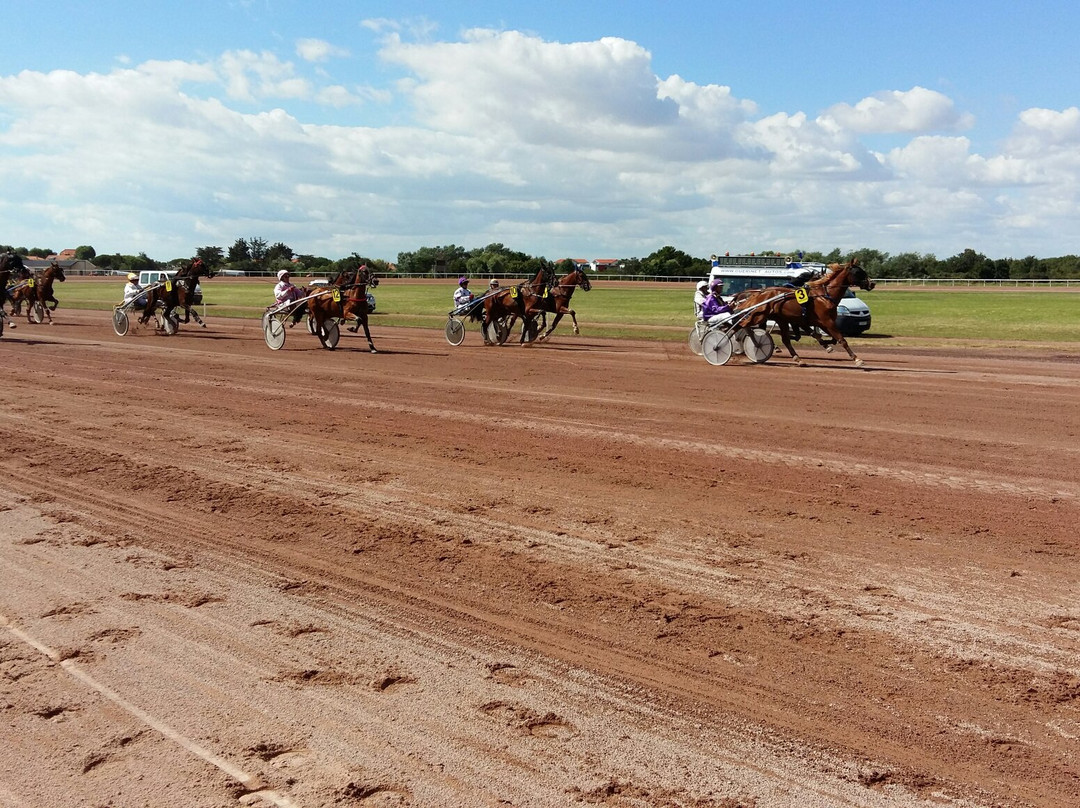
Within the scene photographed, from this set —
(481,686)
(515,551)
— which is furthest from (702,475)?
(481,686)

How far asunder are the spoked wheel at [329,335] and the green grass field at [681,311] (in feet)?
26.6

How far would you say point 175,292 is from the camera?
24.4 metres

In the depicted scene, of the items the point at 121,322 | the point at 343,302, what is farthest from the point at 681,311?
the point at 121,322

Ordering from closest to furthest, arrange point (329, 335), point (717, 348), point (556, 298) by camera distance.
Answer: point (717, 348), point (329, 335), point (556, 298)

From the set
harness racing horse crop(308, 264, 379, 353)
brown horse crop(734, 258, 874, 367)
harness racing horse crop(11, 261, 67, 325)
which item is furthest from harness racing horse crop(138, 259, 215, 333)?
brown horse crop(734, 258, 874, 367)

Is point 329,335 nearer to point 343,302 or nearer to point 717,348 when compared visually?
point 343,302

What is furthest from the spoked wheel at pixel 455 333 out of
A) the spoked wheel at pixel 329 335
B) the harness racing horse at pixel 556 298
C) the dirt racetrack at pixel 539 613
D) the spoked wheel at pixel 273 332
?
the dirt racetrack at pixel 539 613

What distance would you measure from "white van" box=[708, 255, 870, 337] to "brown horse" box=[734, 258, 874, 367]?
2752 mm

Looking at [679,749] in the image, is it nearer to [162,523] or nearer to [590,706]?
[590,706]

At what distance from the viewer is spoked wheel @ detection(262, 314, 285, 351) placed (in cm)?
2058

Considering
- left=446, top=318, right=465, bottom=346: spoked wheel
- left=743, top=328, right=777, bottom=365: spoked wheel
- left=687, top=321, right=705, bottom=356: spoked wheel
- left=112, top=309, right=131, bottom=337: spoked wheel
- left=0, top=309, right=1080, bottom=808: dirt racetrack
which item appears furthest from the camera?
left=112, top=309, right=131, bottom=337: spoked wheel

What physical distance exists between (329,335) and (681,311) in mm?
19634

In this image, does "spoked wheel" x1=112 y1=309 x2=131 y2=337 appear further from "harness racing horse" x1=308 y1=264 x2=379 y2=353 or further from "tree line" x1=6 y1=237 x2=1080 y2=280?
"tree line" x1=6 y1=237 x2=1080 y2=280

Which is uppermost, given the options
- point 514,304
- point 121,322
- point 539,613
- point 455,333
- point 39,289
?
point 39,289
